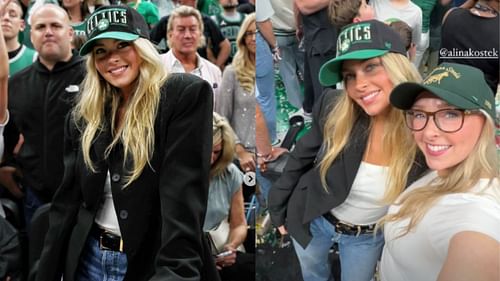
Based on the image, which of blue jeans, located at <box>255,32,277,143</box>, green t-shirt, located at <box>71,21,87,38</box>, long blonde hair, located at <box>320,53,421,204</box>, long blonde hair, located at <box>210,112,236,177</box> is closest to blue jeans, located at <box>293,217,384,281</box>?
long blonde hair, located at <box>320,53,421,204</box>

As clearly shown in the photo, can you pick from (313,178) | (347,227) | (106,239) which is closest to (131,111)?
(106,239)

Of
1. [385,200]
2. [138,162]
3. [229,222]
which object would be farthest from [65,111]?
[385,200]

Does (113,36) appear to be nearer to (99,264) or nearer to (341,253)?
(99,264)

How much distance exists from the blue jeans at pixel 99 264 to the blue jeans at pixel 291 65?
500 millimetres

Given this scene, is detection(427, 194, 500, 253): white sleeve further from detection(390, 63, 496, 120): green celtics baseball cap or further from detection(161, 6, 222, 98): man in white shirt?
detection(161, 6, 222, 98): man in white shirt

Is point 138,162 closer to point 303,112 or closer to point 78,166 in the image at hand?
point 78,166

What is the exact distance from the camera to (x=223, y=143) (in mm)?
1999

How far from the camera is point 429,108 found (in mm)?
1235

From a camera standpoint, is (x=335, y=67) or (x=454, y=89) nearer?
(x=454, y=89)

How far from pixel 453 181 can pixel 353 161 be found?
0.75ft

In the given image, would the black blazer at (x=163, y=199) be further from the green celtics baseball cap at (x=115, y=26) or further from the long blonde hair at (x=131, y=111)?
the green celtics baseball cap at (x=115, y=26)

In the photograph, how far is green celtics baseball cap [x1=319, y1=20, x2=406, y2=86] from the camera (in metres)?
1.33

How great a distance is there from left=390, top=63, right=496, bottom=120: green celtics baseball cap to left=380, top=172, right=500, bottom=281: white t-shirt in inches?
5.5

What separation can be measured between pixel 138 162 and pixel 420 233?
1.92 feet
